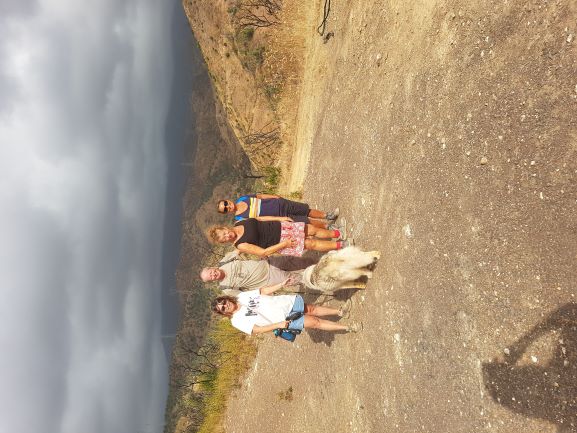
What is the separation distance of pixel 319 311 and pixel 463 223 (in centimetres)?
349

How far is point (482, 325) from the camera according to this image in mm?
4406

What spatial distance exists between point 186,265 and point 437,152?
177 ft

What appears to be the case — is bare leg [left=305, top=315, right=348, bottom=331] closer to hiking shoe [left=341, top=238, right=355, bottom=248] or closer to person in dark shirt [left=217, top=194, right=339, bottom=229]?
hiking shoe [left=341, top=238, right=355, bottom=248]

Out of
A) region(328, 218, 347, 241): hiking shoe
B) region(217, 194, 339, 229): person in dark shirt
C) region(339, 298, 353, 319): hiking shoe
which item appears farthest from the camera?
region(328, 218, 347, 241): hiking shoe

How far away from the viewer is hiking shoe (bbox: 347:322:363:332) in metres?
7.24

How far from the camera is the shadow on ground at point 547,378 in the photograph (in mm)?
3430

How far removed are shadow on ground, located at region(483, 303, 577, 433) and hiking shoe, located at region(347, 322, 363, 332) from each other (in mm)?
3164

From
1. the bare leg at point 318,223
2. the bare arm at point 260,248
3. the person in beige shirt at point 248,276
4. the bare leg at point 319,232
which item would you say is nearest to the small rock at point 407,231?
the bare arm at point 260,248

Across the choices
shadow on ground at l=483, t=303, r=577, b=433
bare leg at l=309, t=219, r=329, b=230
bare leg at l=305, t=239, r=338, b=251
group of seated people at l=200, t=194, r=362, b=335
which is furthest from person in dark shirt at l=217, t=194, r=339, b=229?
shadow on ground at l=483, t=303, r=577, b=433

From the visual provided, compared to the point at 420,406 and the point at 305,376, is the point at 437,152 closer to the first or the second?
the point at 420,406

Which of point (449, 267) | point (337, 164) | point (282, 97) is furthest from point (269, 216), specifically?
point (282, 97)

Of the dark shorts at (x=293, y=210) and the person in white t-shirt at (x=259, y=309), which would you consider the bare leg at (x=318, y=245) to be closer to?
the dark shorts at (x=293, y=210)

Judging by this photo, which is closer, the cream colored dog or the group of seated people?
the cream colored dog

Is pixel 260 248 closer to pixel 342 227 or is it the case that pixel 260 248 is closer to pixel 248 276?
pixel 248 276
